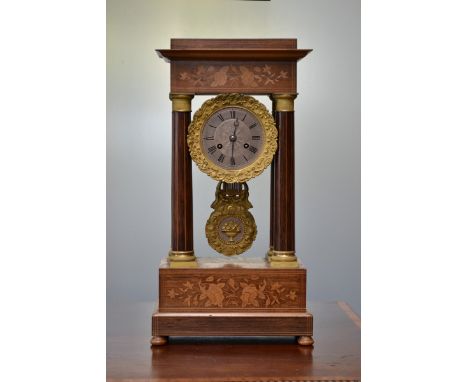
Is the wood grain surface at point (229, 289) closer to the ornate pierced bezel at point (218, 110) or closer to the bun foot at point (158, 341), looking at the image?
the bun foot at point (158, 341)

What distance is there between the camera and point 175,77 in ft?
7.75

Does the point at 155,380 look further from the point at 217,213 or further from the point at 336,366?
the point at 217,213

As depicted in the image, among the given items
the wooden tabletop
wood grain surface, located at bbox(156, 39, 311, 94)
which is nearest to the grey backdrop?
the wooden tabletop

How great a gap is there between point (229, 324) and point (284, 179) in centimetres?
45

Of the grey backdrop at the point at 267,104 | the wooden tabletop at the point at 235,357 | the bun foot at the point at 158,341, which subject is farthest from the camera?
the grey backdrop at the point at 267,104

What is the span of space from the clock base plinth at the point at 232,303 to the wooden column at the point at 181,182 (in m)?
0.07

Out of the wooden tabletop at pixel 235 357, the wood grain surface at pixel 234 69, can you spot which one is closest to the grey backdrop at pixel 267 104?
the wooden tabletop at pixel 235 357

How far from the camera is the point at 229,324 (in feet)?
7.75

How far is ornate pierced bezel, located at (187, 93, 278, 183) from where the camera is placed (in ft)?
7.76

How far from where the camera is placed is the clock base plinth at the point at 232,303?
2.36 meters

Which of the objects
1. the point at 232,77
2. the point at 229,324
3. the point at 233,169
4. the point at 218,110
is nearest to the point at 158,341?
the point at 229,324

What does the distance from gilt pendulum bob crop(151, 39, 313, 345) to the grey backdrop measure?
43.1 inches

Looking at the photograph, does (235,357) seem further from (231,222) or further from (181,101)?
(181,101)

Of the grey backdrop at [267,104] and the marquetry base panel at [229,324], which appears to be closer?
the marquetry base panel at [229,324]
